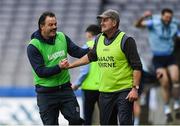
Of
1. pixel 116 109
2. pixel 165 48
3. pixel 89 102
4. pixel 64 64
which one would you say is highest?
pixel 64 64

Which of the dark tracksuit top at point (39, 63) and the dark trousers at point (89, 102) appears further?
the dark trousers at point (89, 102)

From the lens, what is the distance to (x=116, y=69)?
7957mm

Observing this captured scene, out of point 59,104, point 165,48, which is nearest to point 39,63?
point 59,104

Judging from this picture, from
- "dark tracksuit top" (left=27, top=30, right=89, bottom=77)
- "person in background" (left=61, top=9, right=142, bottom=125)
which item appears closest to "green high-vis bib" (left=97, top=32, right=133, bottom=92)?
"person in background" (left=61, top=9, right=142, bottom=125)

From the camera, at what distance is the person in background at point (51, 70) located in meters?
7.98

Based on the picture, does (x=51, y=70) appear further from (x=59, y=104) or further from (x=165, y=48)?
(x=165, y=48)

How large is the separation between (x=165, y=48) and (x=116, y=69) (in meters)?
4.36

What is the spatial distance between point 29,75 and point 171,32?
17.1 feet

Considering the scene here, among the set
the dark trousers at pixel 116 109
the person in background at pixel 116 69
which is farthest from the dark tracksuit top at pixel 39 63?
the dark trousers at pixel 116 109

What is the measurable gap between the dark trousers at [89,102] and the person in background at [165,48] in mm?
1944

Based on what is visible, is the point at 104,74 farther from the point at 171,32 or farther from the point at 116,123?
the point at 171,32

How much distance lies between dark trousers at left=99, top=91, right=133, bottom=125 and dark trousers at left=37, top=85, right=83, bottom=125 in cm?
32

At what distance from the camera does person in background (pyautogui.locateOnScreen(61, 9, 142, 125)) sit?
784cm

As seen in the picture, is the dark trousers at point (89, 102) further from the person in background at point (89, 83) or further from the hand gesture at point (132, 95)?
the hand gesture at point (132, 95)
